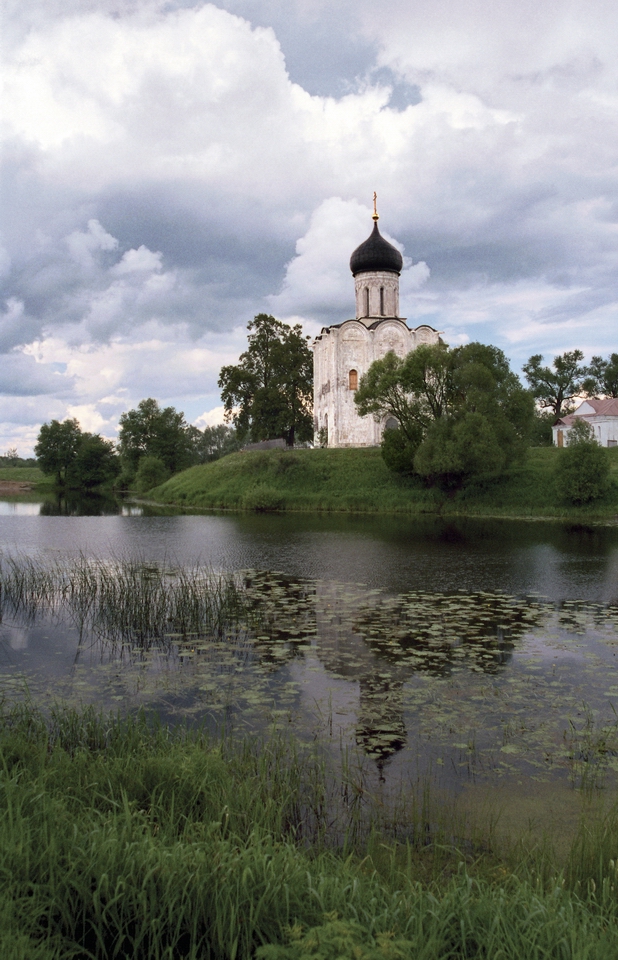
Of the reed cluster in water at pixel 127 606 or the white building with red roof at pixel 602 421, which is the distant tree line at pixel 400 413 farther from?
the reed cluster in water at pixel 127 606

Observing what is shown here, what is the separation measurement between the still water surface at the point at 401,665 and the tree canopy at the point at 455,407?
14.2 metres

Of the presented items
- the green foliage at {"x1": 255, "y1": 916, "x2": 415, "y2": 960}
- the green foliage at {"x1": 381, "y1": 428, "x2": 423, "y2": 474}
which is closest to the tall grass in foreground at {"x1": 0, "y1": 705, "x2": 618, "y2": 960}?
the green foliage at {"x1": 255, "y1": 916, "x2": 415, "y2": 960}

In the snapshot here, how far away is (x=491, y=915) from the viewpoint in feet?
9.16

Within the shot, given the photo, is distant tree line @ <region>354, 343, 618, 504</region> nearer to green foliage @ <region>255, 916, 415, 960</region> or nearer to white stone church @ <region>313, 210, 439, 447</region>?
white stone church @ <region>313, 210, 439, 447</region>

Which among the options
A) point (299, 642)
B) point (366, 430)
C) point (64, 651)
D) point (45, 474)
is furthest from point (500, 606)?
point (45, 474)

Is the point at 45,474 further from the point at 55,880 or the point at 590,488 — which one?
the point at 55,880

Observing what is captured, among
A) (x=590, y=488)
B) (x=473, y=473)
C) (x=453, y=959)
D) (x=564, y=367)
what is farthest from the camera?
(x=564, y=367)

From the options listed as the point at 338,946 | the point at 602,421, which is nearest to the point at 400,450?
the point at 602,421

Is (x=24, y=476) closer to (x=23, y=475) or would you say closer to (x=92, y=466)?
(x=23, y=475)

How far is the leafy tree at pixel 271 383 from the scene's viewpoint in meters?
51.0

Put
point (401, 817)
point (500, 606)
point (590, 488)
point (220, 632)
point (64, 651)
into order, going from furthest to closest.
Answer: point (590, 488)
point (500, 606)
point (220, 632)
point (64, 651)
point (401, 817)

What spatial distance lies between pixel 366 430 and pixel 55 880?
43.3m

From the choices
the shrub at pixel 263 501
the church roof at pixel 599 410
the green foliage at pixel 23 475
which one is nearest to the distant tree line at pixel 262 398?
the shrub at pixel 263 501

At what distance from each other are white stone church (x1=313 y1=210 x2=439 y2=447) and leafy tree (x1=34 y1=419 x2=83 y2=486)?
40840 mm
